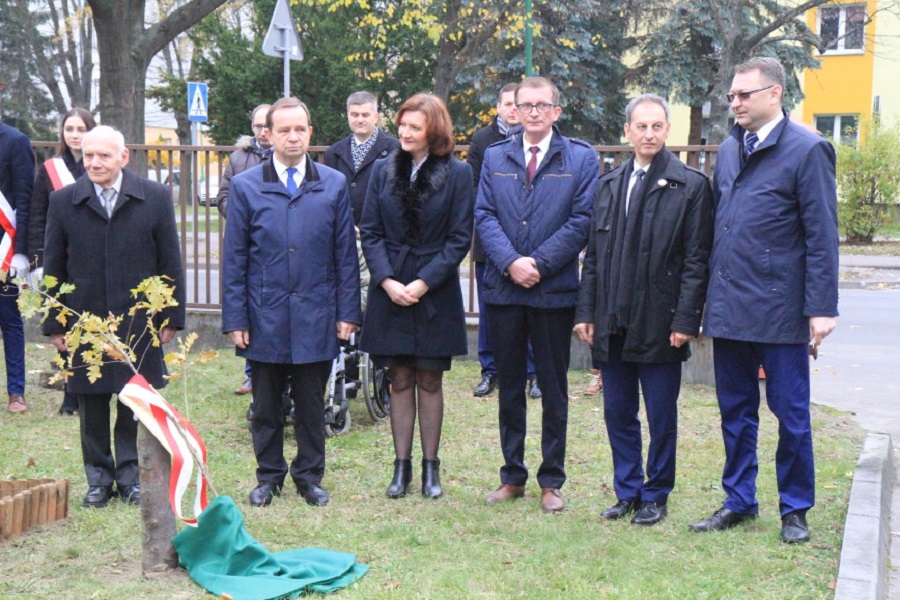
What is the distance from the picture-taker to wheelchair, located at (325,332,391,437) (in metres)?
7.31

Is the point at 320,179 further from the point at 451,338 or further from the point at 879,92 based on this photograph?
the point at 879,92

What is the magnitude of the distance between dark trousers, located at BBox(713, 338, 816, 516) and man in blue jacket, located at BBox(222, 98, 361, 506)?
199 cm

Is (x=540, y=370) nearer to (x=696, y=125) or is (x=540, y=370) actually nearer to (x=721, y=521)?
(x=721, y=521)

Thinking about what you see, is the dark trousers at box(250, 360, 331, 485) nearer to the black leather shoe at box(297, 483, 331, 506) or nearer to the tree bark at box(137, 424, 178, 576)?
the black leather shoe at box(297, 483, 331, 506)

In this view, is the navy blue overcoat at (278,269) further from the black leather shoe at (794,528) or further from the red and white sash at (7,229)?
the red and white sash at (7,229)

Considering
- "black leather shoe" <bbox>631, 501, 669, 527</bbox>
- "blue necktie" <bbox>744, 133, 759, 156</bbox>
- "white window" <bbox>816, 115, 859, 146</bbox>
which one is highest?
"white window" <bbox>816, 115, 859, 146</bbox>

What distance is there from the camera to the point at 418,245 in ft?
18.8

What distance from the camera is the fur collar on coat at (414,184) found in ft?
18.7

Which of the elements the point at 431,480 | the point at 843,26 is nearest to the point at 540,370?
the point at 431,480

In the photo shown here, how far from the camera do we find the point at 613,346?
5375 millimetres

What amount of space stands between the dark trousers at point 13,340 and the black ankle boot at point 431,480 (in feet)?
12.1

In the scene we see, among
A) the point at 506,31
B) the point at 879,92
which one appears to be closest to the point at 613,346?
the point at 506,31

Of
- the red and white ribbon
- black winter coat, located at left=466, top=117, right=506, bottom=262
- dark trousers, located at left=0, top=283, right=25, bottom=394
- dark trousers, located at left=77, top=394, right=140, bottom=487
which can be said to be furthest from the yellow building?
the red and white ribbon

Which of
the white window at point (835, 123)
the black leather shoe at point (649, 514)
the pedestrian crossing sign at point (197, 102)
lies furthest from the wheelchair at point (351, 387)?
the white window at point (835, 123)
